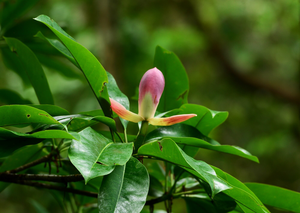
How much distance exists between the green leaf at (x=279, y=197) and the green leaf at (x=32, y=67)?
1.41 feet

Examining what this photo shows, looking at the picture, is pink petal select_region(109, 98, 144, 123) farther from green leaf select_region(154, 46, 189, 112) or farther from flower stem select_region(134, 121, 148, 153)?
green leaf select_region(154, 46, 189, 112)

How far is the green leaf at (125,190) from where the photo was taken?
32 cm

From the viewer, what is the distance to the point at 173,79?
1.82 ft

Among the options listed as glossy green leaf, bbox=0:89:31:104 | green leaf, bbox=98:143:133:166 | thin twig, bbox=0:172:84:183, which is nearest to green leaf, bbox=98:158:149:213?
green leaf, bbox=98:143:133:166

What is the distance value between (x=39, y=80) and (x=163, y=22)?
10.0 feet

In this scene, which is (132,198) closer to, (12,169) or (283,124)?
(12,169)

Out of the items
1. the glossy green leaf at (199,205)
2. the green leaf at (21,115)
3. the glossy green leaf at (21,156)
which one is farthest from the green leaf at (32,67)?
the glossy green leaf at (199,205)

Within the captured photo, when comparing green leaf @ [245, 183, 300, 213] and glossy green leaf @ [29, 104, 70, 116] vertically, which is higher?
glossy green leaf @ [29, 104, 70, 116]

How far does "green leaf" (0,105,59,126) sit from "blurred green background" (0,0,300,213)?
6.27 ft

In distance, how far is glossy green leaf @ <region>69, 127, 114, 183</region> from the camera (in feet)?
0.95

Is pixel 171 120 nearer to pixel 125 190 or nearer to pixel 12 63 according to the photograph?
pixel 125 190

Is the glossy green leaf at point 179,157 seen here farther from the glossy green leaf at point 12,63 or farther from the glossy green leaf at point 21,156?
the glossy green leaf at point 12,63

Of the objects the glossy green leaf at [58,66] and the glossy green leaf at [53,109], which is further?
the glossy green leaf at [58,66]

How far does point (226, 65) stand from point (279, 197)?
7.53 ft
